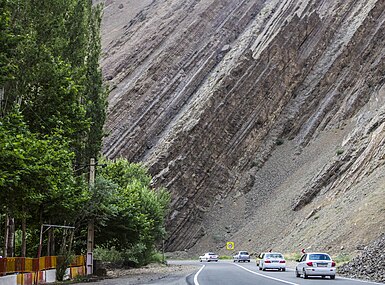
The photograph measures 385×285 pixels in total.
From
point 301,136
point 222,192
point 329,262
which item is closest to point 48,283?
point 329,262

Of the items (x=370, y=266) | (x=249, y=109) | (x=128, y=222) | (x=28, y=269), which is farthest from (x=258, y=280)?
(x=249, y=109)

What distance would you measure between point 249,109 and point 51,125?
187 feet

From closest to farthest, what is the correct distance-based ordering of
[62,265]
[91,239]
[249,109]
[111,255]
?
1. [62,265]
2. [91,239]
3. [111,255]
4. [249,109]

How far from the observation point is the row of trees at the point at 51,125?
1630 centimetres

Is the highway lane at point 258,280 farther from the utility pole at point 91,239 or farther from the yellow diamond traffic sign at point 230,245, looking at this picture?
the yellow diamond traffic sign at point 230,245

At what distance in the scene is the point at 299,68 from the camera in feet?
262

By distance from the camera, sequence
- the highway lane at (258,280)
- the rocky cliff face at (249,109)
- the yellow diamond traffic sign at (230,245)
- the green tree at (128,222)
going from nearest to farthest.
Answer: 1. the highway lane at (258,280)
2. the green tree at (128,222)
3. the yellow diamond traffic sign at (230,245)
4. the rocky cliff face at (249,109)

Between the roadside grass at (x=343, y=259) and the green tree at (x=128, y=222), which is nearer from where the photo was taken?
the green tree at (x=128, y=222)

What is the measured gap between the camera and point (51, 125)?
67.4 ft

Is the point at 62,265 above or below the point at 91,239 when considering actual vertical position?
above

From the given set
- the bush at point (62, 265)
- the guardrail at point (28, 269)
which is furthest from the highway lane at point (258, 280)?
the guardrail at point (28, 269)

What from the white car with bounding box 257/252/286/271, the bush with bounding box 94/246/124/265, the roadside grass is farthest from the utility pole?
the roadside grass

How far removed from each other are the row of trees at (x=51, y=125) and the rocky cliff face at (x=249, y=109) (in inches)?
1222

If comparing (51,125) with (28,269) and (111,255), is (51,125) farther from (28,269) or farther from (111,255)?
(111,255)
